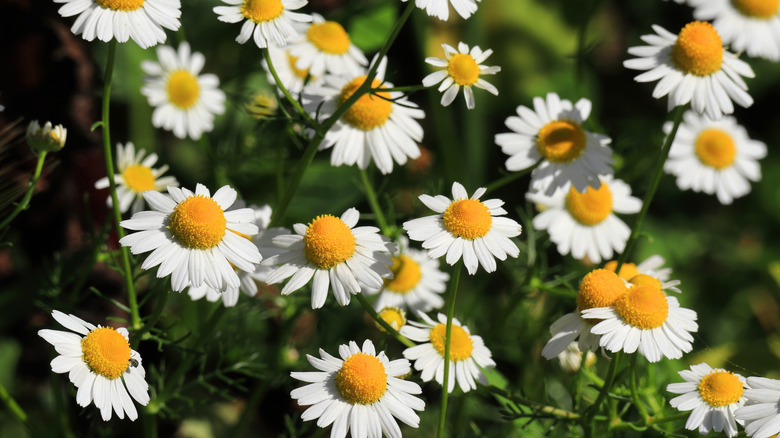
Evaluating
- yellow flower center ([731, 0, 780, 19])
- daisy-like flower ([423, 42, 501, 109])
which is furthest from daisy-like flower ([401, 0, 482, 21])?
yellow flower center ([731, 0, 780, 19])

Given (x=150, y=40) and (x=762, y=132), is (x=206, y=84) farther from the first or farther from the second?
(x=762, y=132)

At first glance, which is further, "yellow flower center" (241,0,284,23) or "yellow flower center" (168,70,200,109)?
"yellow flower center" (168,70,200,109)

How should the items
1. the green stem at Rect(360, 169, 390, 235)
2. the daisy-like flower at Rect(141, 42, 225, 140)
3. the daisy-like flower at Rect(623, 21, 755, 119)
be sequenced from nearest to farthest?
the daisy-like flower at Rect(623, 21, 755, 119)
the green stem at Rect(360, 169, 390, 235)
the daisy-like flower at Rect(141, 42, 225, 140)

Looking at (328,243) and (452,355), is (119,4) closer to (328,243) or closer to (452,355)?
(328,243)

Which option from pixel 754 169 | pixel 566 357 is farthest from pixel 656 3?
pixel 566 357

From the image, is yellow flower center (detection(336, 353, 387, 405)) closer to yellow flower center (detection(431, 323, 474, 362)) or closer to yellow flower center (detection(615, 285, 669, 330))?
yellow flower center (detection(431, 323, 474, 362))

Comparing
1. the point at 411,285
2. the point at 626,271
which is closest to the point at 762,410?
the point at 626,271

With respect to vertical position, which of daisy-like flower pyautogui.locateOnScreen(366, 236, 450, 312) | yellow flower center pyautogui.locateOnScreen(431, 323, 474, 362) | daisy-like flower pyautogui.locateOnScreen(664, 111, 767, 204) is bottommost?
daisy-like flower pyautogui.locateOnScreen(366, 236, 450, 312)
